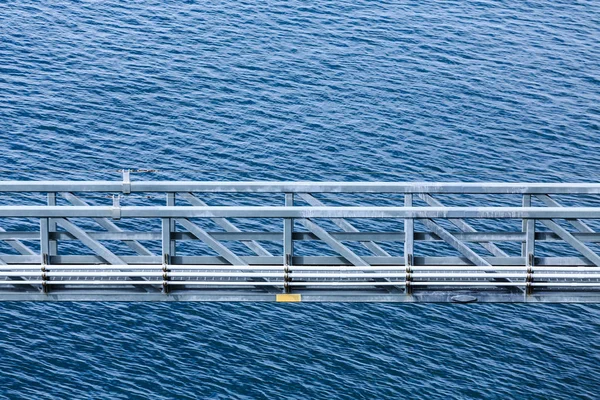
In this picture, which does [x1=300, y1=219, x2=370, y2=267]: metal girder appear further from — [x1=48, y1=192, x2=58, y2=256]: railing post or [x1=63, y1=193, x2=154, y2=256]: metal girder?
[x1=48, y1=192, x2=58, y2=256]: railing post

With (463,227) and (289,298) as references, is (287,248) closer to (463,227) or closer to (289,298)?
(289,298)

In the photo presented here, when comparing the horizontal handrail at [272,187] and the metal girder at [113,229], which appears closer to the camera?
the metal girder at [113,229]

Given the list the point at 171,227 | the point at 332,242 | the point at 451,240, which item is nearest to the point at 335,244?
the point at 332,242

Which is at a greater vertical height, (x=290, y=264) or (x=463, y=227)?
(x=463, y=227)

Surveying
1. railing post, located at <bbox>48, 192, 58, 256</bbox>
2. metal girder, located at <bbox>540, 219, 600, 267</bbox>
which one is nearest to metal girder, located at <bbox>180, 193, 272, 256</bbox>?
railing post, located at <bbox>48, 192, 58, 256</bbox>

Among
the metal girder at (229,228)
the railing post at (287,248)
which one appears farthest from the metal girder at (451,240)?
the metal girder at (229,228)

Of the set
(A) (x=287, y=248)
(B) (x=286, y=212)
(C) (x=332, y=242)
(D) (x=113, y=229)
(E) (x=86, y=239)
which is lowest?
(A) (x=287, y=248)

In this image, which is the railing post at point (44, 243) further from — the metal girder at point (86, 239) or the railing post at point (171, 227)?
the railing post at point (171, 227)

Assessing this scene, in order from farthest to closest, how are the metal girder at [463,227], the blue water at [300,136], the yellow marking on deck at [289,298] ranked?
the blue water at [300,136], the metal girder at [463,227], the yellow marking on deck at [289,298]
